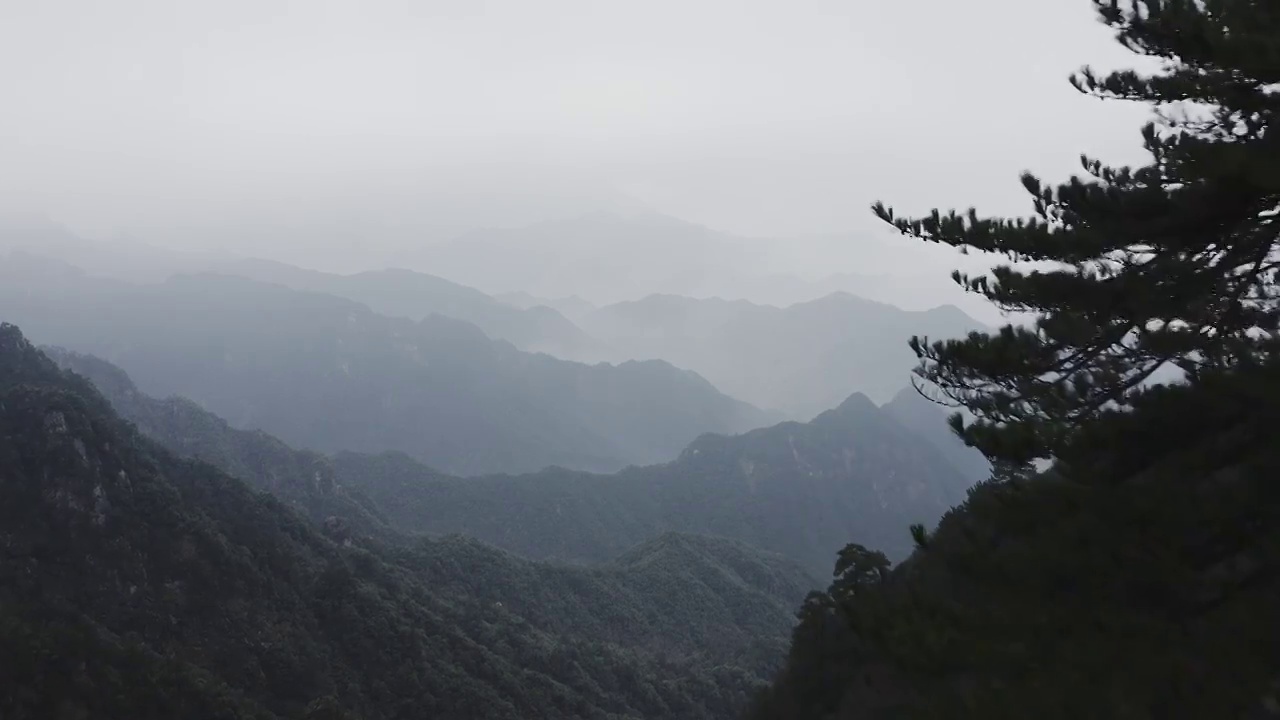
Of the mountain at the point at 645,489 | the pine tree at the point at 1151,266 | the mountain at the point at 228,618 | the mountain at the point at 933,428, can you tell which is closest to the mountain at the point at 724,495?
the mountain at the point at 645,489

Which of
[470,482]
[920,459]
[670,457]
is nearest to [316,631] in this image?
[470,482]

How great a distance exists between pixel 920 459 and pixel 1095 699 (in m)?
127

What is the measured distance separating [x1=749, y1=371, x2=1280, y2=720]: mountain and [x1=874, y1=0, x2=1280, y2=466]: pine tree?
522 millimetres

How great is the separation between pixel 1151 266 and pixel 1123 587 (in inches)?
181

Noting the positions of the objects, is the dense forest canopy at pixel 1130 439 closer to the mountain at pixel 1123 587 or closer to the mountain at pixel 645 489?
the mountain at pixel 1123 587

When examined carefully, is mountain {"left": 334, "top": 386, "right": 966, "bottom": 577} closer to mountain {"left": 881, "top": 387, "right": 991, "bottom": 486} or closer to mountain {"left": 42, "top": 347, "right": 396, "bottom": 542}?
mountain {"left": 42, "top": 347, "right": 396, "bottom": 542}

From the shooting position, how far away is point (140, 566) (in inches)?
1304

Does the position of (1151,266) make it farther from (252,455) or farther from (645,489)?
(645,489)

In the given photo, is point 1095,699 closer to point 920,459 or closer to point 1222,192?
point 1222,192

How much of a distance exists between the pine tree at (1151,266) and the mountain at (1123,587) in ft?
1.71

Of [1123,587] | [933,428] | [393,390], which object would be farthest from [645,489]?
[1123,587]

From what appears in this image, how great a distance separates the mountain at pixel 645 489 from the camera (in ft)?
252

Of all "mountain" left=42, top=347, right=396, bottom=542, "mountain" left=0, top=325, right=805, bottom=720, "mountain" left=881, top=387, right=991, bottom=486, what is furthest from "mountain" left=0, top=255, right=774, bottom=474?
"mountain" left=0, top=325, right=805, bottom=720

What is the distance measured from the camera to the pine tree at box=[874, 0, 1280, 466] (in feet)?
25.4
